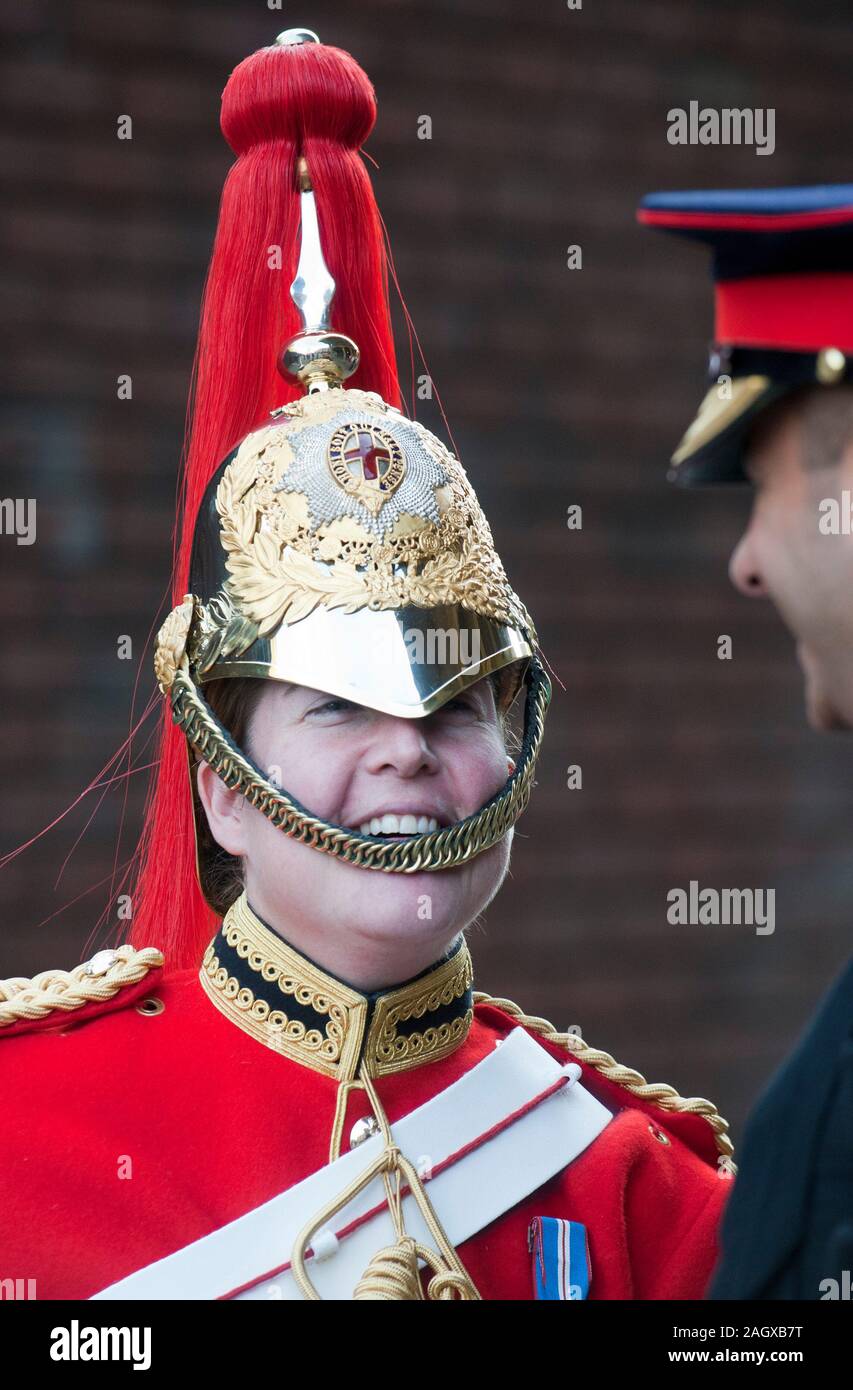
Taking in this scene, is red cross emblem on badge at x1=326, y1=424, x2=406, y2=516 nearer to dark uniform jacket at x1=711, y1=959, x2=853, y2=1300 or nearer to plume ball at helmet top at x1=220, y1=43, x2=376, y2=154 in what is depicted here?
plume ball at helmet top at x1=220, y1=43, x2=376, y2=154

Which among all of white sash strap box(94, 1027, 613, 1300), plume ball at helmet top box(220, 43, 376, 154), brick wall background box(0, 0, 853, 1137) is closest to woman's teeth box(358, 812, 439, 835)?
white sash strap box(94, 1027, 613, 1300)

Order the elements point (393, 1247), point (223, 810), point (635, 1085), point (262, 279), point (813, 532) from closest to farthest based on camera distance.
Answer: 1. point (813, 532)
2. point (393, 1247)
3. point (223, 810)
4. point (635, 1085)
5. point (262, 279)

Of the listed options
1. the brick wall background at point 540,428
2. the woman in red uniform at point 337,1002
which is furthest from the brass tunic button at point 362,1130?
the brick wall background at point 540,428

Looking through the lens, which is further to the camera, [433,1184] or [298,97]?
[298,97]

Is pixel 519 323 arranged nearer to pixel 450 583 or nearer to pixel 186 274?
pixel 186 274

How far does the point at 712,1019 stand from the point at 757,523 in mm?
3344

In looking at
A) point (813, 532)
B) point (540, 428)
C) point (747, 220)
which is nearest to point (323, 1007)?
point (813, 532)

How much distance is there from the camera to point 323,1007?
199 cm

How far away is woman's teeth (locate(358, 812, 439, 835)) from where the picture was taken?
1924 mm

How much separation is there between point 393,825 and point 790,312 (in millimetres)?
708

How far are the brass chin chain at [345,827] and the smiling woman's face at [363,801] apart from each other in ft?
0.06

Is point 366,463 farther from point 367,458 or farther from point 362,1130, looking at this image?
point 362,1130

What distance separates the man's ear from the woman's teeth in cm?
18
